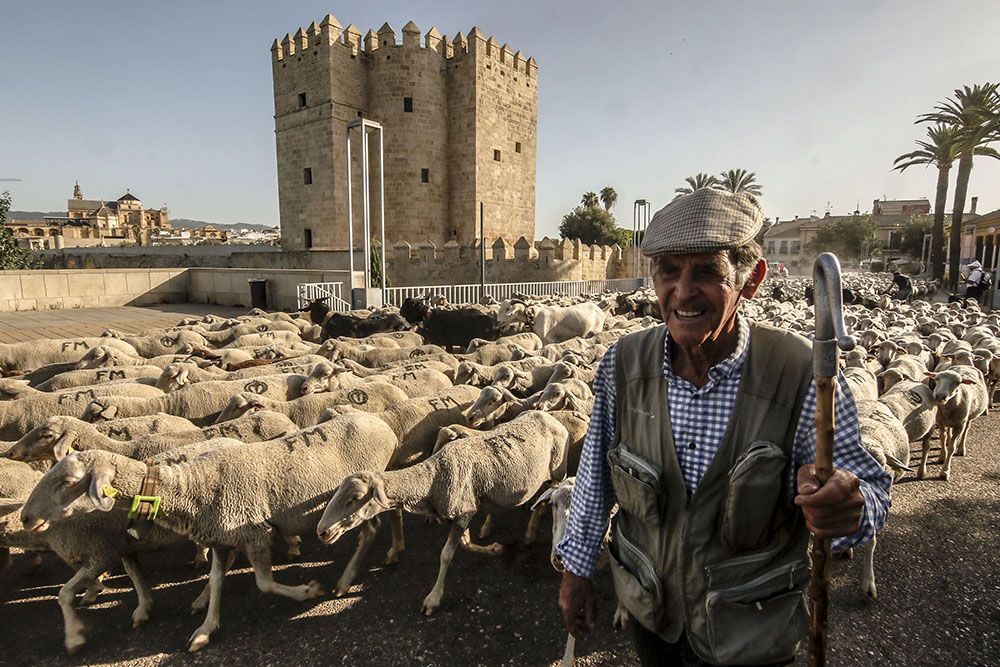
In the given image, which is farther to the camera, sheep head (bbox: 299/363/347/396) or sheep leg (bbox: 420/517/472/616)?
sheep head (bbox: 299/363/347/396)

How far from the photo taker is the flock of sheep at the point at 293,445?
13.3 feet

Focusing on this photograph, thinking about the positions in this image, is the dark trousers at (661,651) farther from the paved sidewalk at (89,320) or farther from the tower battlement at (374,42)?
the tower battlement at (374,42)

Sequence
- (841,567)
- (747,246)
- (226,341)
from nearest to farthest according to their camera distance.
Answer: (747,246) < (841,567) < (226,341)

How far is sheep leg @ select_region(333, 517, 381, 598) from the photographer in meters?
4.40

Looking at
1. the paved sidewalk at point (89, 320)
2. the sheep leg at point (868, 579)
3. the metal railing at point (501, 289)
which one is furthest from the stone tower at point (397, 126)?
the sheep leg at point (868, 579)

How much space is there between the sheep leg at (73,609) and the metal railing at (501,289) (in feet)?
45.4

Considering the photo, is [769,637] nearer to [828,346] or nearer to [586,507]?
[586,507]

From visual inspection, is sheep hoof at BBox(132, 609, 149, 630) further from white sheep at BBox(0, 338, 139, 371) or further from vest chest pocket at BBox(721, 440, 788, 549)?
white sheep at BBox(0, 338, 139, 371)

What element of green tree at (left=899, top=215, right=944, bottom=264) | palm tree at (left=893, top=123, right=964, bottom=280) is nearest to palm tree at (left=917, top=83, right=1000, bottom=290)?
palm tree at (left=893, top=123, right=964, bottom=280)

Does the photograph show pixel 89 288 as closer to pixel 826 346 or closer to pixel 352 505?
pixel 352 505

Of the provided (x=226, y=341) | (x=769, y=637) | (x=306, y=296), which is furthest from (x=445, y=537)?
(x=306, y=296)

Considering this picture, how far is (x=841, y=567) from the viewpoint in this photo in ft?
→ 15.1

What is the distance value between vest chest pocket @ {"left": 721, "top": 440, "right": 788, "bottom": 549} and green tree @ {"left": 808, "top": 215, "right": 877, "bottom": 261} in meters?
76.8

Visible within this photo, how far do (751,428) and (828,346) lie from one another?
398mm
